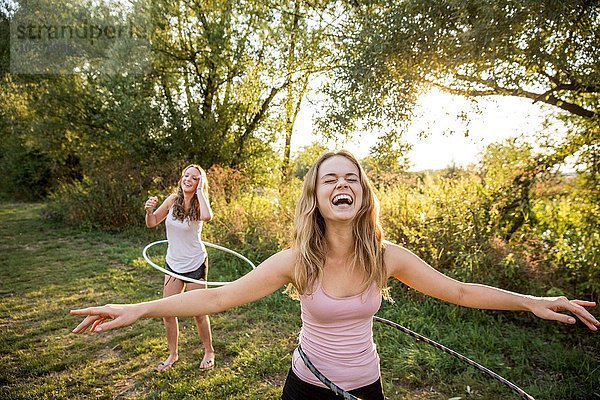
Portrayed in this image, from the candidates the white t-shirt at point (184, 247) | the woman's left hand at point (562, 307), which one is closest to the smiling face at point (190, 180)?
the white t-shirt at point (184, 247)

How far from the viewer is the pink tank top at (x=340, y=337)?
6.86 ft

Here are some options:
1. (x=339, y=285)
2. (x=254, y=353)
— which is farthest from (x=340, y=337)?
(x=254, y=353)

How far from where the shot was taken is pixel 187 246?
435cm

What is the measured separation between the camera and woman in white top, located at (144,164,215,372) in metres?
4.30

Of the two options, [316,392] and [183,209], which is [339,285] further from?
[183,209]

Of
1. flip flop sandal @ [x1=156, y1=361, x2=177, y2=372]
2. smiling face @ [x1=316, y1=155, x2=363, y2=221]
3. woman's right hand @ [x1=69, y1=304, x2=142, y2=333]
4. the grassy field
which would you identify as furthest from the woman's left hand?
flip flop sandal @ [x1=156, y1=361, x2=177, y2=372]

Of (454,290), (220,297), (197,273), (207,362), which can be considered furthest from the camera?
(207,362)

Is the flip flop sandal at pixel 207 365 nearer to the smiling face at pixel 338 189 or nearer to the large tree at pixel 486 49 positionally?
the smiling face at pixel 338 189

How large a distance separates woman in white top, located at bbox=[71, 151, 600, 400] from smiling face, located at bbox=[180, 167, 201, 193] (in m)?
2.38

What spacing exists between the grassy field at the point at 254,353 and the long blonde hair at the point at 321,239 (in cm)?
225

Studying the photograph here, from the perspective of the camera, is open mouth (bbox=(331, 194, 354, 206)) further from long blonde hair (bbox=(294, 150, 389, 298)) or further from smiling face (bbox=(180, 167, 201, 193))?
smiling face (bbox=(180, 167, 201, 193))

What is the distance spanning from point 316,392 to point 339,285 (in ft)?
1.74

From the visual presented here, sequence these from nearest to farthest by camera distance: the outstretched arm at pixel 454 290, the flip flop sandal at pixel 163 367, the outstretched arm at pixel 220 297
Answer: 1. the outstretched arm at pixel 220 297
2. the outstretched arm at pixel 454 290
3. the flip flop sandal at pixel 163 367

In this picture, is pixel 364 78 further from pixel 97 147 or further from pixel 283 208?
pixel 97 147
